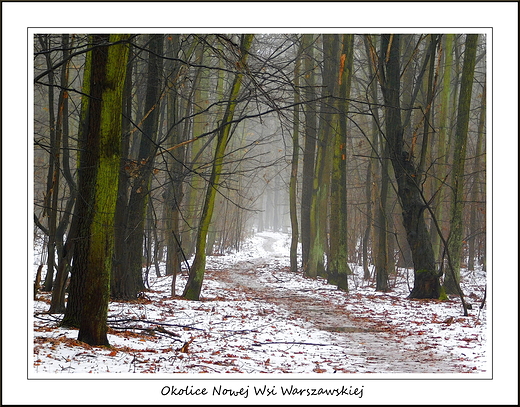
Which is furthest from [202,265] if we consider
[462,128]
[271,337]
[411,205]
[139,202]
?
[462,128]

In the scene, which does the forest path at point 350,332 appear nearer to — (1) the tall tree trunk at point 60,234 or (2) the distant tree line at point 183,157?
(2) the distant tree line at point 183,157

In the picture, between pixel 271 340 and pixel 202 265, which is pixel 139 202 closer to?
pixel 202 265

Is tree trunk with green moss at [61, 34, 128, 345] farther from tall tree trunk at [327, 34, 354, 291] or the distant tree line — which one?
tall tree trunk at [327, 34, 354, 291]

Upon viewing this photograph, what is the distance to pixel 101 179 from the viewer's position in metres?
5.35

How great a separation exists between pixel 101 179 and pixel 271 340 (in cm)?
316

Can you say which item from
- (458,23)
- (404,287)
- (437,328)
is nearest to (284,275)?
(404,287)

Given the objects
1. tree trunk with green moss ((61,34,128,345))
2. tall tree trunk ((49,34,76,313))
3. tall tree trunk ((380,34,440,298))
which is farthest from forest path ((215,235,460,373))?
tall tree trunk ((49,34,76,313))

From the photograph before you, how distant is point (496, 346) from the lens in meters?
5.11

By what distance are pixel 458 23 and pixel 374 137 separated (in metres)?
11.4

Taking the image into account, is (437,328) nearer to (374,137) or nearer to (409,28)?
(409,28)

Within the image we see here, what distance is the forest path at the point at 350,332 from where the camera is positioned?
563cm

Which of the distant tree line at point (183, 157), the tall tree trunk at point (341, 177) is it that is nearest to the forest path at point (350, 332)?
the tall tree trunk at point (341, 177)

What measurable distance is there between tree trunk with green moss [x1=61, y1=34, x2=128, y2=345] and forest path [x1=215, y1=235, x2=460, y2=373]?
299 centimetres

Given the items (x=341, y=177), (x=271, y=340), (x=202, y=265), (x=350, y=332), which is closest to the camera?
(x=271, y=340)
